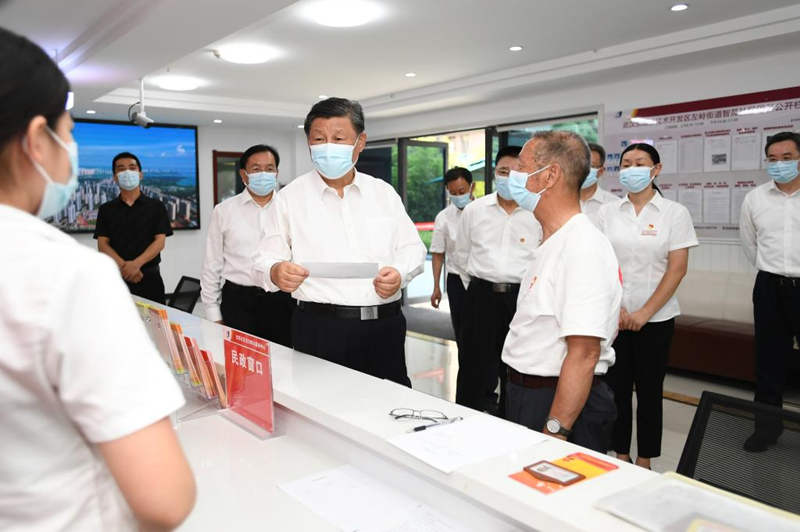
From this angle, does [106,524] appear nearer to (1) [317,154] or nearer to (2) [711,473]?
(2) [711,473]

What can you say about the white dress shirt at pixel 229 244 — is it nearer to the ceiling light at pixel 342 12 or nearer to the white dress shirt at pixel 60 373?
the ceiling light at pixel 342 12

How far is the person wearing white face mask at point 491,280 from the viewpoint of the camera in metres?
3.60

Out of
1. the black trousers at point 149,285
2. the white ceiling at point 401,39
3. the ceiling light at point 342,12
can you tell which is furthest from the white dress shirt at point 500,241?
the black trousers at point 149,285

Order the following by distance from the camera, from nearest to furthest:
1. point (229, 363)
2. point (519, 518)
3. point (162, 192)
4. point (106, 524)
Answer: point (106, 524) < point (519, 518) < point (229, 363) < point (162, 192)

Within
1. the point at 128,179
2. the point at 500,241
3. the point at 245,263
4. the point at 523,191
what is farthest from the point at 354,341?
the point at 128,179

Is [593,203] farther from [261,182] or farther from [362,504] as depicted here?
[362,504]

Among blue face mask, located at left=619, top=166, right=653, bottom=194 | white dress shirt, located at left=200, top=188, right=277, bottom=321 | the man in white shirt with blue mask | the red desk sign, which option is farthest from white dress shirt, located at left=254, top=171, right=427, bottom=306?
blue face mask, located at left=619, top=166, right=653, bottom=194

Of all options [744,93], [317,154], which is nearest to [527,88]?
[744,93]

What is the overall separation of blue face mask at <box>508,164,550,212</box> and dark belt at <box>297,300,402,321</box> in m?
0.62

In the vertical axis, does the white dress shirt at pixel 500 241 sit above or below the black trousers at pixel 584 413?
above

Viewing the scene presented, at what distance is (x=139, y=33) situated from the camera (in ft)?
13.6

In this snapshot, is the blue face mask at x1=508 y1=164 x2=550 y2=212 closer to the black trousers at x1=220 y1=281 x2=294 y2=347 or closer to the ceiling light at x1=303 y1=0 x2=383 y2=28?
the black trousers at x1=220 y1=281 x2=294 y2=347

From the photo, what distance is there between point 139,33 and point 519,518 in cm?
417

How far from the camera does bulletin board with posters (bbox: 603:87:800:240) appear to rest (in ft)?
16.3
